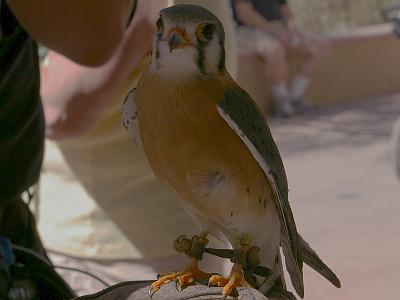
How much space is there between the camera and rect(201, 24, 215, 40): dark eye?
73cm

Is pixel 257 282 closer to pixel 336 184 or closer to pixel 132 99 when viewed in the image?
pixel 132 99

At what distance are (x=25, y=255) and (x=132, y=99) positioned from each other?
2.01ft

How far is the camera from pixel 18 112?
1323 millimetres

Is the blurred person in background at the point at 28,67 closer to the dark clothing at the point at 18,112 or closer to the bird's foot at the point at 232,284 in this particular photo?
the dark clothing at the point at 18,112

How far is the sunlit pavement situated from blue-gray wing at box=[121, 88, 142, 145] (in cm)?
139

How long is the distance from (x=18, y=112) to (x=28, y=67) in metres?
0.07

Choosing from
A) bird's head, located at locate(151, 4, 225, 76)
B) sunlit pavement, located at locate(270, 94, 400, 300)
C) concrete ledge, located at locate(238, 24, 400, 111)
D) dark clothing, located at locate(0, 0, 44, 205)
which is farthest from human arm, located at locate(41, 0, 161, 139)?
concrete ledge, located at locate(238, 24, 400, 111)

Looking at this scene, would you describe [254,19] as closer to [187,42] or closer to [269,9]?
[269,9]

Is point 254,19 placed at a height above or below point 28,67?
below

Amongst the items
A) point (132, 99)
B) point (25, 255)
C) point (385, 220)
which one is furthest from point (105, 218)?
point (385, 220)

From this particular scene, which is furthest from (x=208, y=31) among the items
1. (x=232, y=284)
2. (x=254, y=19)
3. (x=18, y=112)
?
(x=254, y=19)

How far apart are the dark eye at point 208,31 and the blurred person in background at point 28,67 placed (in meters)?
0.59

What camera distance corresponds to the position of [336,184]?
5.06 meters

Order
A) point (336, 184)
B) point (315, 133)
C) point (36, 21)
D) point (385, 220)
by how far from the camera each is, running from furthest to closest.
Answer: point (315, 133)
point (336, 184)
point (385, 220)
point (36, 21)
